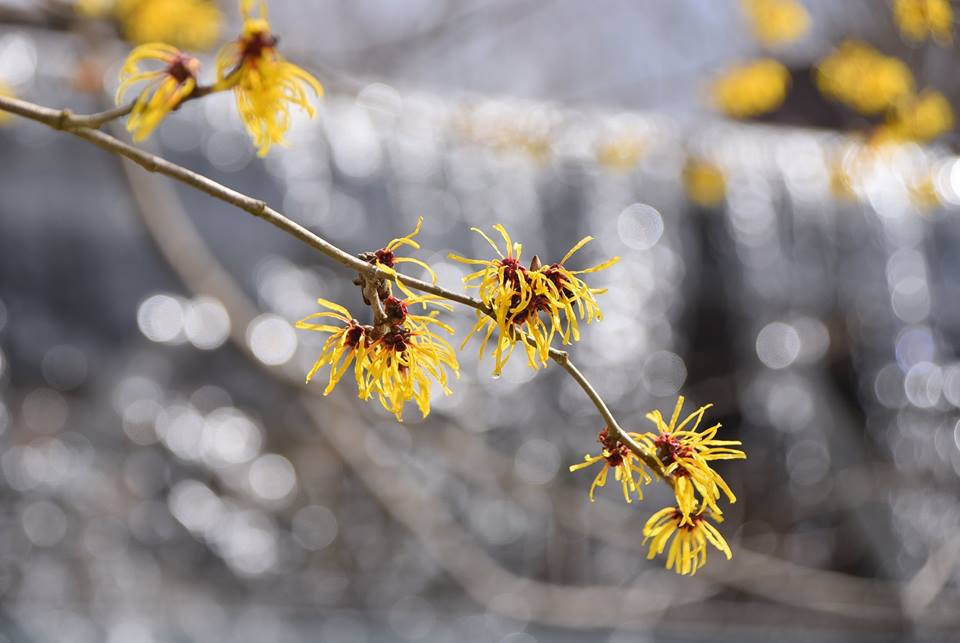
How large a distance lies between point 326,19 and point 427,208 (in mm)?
3016

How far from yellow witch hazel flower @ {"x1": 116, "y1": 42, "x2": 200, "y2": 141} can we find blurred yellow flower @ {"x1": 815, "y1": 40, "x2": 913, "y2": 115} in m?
2.12

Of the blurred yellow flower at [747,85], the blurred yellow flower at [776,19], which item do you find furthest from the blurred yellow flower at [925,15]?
the blurred yellow flower at [747,85]

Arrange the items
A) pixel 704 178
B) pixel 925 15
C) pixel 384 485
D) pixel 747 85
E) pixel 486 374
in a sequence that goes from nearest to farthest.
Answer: pixel 925 15 → pixel 384 485 → pixel 747 85 → pixel 704 178 → pixel 486 374

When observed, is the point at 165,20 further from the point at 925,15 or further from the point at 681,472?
the point at 681,472

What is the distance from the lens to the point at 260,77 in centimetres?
106

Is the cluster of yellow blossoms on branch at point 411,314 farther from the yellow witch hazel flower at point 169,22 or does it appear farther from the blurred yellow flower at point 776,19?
the blurred yellow flower at point 776,19

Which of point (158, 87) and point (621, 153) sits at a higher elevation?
point (621, 153)

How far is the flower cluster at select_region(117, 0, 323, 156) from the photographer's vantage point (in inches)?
40.8

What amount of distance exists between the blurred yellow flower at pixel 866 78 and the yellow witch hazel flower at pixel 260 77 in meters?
2.07

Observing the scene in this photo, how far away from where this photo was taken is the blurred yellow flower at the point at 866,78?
2.88 m

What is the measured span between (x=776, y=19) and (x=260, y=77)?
9.27 ft

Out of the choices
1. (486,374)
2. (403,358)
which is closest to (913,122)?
(403,358)

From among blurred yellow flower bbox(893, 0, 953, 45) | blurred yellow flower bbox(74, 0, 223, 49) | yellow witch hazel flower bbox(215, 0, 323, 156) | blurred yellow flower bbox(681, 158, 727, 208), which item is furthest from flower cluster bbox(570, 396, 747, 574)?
blurred yellow flower bbox(681, 158, 727, 208)

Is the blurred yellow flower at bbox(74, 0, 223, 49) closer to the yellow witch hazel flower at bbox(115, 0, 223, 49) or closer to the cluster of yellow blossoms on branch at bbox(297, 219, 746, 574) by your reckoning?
the yellow witch hazel flower at bbox(115, 0, 223, 49)
